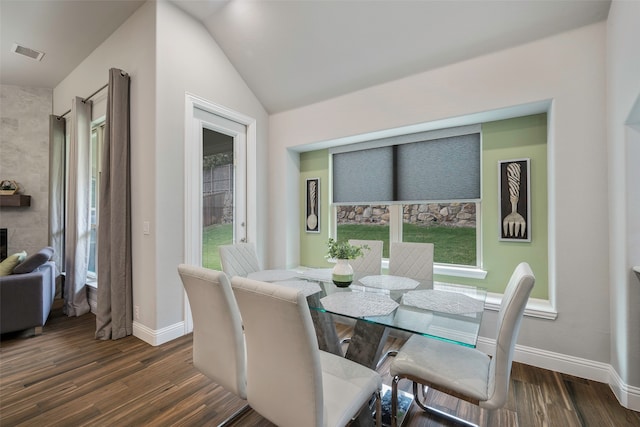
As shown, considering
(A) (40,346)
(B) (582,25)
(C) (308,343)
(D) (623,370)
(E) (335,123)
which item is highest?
(B) (582,25)

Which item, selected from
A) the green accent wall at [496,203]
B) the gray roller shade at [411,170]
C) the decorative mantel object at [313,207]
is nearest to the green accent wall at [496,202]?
the green accent wall at [496,203]

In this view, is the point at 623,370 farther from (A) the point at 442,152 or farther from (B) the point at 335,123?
(B) the point at 335,123

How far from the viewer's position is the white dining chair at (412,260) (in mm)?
2535

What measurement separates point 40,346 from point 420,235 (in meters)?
4.01

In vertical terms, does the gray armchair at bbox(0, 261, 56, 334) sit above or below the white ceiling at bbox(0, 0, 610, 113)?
below

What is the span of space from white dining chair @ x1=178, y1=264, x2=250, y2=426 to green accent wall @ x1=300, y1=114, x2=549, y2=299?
240 centimetres

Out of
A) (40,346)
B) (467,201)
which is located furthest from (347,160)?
(40,346)

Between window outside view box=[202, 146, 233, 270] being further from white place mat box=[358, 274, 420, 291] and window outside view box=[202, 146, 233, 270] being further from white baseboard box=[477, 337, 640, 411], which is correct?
white baseboard box=[477, 337, 640, 411]

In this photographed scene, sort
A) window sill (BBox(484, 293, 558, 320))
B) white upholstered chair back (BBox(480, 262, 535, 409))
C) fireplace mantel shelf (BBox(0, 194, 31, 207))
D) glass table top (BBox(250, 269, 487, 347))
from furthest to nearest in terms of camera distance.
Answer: fireplace mantel shelf (BBox(0, 194, 31, 207)), window sill (BBox(484, 293, 558, 320)), glass table top (BBox(250, 269, 487, 347)), white upholstered chair back (BBox(480, 262, 535, 409))

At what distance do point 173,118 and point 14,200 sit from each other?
10.4 ft

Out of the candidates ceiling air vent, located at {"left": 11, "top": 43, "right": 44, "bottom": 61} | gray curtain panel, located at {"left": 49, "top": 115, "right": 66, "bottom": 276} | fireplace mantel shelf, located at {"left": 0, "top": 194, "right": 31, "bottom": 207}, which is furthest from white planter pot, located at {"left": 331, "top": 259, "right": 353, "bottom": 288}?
fireplace mantel shelf, located at {"left": 0, "top": 194, "right": 31, "bottom": 207}

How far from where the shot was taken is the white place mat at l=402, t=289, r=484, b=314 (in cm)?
163

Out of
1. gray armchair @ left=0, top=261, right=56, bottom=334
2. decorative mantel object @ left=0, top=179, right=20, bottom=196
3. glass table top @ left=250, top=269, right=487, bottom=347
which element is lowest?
gray armchair @ left=0, top=261, right=56, bottom=334

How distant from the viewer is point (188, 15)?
2969 mm
